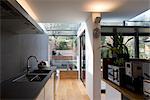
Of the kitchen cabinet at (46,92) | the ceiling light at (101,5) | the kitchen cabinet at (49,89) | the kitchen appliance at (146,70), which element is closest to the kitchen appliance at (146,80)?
the kitchen appliance at (146,70)

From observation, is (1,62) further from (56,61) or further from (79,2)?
(56,61)

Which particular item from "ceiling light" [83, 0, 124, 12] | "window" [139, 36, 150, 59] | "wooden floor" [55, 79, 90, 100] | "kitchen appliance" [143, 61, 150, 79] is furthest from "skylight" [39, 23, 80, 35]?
"kitchen appliance" [143, 61, 150, 79]

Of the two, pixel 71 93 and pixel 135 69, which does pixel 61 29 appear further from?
pixel 135 69

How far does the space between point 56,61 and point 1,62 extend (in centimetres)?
837

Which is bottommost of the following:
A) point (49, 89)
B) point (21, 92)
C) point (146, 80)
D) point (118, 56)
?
point (49, 89)

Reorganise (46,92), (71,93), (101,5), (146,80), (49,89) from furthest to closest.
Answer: (71,93)
(101,5)
(49,89)
(46,92)
(146,80)

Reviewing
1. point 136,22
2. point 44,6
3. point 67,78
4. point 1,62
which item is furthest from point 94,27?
point 67,78

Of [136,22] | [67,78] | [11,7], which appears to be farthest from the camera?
[67,78]

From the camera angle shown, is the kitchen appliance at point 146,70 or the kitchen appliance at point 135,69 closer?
the kitchen appliance at point 146,70

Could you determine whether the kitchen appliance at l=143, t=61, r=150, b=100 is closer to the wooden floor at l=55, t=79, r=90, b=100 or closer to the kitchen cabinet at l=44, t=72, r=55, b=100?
the kitchen cabinet at l=44, t=72, r=55, b=100

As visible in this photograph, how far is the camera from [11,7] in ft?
5.11

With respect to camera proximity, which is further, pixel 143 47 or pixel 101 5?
pixel 143 47

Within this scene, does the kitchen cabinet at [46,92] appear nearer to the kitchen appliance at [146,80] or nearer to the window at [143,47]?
the kitchen appliance at [146,80]

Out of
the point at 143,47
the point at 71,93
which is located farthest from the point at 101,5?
the point at 71,93
